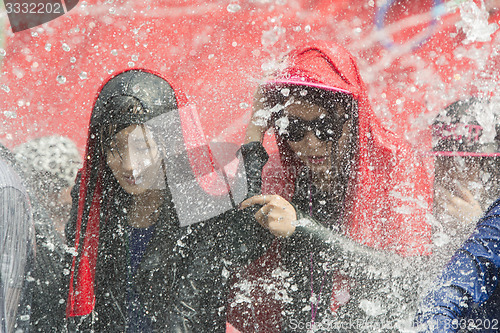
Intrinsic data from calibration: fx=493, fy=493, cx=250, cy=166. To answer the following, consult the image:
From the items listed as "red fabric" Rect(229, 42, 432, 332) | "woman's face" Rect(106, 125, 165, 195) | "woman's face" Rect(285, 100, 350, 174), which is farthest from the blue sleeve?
"woman's face" Rect(106, 125, 165, 195)

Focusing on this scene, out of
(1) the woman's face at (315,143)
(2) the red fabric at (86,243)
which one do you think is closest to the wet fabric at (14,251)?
(2) the red fabric at (86,243)

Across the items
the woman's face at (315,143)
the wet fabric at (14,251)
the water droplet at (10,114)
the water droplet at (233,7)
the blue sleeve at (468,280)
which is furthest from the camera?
the water droplet at (233,7)

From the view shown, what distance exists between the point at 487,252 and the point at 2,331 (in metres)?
1.46

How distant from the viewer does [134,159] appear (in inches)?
62.7

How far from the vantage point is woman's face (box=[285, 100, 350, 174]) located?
1720 millimetres

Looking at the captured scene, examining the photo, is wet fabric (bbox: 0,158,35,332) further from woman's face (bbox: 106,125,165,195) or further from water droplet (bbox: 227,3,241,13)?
water droplet (bbox: 227,3,241,13)

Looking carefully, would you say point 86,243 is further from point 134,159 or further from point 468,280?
point 468,280

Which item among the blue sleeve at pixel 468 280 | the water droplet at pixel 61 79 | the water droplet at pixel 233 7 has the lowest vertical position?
the blue sleeve at pixel 468 280

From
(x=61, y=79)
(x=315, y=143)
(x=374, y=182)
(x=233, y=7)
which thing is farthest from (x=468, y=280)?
(x=61, y=79)

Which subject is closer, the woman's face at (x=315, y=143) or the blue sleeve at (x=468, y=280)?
the blue sleeve at (x=468, y=280)

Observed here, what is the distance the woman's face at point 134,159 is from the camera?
1570mm

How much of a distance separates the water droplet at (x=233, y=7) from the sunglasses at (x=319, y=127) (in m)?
0.97

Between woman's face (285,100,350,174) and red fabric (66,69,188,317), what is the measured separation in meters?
0.43

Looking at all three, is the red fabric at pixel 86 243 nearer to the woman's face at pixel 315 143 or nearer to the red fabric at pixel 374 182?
the woman's face at pixel 315 143
